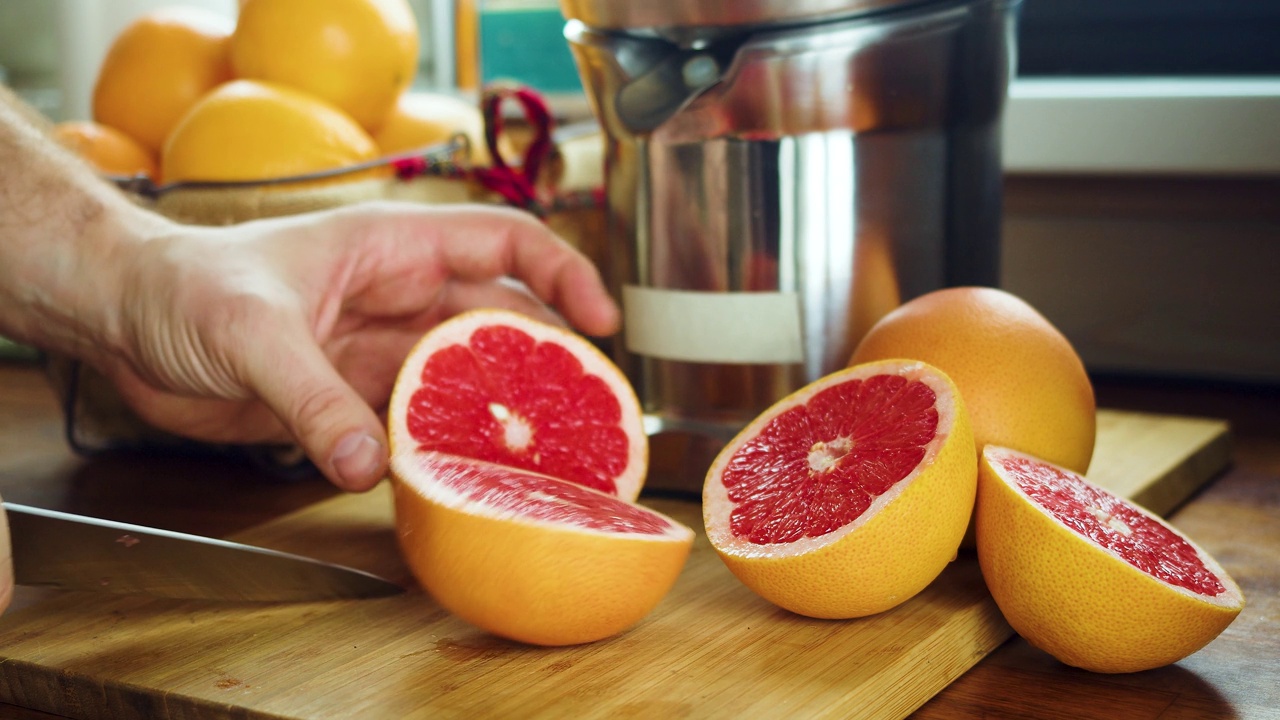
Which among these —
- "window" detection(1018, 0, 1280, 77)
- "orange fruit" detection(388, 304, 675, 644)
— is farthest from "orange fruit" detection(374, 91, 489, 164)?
"window" detection(1018, 0, 1280, 77)

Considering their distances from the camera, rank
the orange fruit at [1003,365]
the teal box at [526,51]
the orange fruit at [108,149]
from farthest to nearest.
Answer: the teal box at [526,51], the orange fruit at [108,149], the orange fruit at [1003,365]

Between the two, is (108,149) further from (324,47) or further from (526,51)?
(526,51)

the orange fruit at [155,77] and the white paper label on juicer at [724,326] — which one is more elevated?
the orange fruit at [155,77]

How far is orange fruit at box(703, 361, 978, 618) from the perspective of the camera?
581 mm

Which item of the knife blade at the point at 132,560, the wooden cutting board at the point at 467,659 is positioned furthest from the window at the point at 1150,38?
the knife blade at the point at 132,560

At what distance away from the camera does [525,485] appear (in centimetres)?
64

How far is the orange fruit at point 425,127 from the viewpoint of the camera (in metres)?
1.10

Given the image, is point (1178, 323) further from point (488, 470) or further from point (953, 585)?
point (488, 470)

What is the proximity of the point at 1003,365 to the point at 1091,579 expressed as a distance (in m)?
0.16

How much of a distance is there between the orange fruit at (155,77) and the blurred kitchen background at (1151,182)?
77cm

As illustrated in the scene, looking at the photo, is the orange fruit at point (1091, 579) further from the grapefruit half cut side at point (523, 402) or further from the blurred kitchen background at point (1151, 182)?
the blurred kitchen background at point (1151, 182)

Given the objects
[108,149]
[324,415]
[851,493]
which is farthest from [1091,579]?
[108,149]

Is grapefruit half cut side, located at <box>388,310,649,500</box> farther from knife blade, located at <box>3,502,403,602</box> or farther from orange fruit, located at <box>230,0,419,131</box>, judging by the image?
orange fruit, located at <box>230,0,419,131</box>

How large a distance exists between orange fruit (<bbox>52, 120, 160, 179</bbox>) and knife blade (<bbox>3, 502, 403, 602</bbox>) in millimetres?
463
